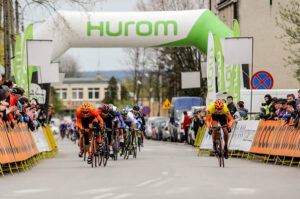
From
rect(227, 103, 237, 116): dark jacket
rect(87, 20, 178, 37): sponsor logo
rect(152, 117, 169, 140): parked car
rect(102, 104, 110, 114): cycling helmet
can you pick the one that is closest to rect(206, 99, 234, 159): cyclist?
rect(102, 104, 110, 114): cycling helmet

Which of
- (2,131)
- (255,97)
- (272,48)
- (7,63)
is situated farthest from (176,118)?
(2,131)

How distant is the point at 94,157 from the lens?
1878 cm

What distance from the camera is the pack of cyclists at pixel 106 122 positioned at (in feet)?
62.0

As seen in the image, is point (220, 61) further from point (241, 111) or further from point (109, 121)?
point (109, 121)

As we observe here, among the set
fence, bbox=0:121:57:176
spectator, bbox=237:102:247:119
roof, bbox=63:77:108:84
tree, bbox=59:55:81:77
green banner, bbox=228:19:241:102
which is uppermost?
tree, bbox=59:55:81:77

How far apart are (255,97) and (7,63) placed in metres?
9.32

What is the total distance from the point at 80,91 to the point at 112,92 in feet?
78.4

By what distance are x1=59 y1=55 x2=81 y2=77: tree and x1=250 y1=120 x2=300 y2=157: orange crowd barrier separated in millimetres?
127754

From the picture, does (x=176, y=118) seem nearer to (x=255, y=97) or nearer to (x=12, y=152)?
(x=255, y=97)

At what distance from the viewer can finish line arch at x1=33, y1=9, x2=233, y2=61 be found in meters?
27.5

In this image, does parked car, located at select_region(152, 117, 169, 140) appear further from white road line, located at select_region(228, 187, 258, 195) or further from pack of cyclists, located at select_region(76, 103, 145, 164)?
white road line, located at select_region(228, 187, 258, 195)

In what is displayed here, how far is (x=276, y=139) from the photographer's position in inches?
763

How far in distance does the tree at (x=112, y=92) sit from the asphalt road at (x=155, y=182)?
126370 millimetres

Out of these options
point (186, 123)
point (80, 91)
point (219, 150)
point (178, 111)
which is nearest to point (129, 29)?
point (219, 150)
